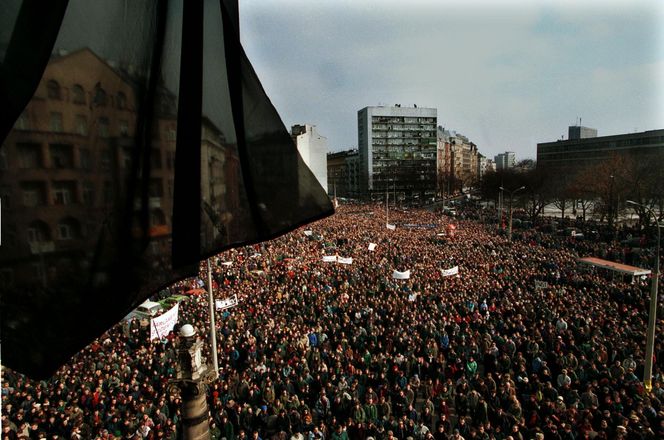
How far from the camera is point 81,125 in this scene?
1886mm

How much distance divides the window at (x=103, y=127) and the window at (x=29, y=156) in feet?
0.80

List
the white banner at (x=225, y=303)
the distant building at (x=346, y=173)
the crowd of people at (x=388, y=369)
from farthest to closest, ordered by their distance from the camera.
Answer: the distant building at (x=346, y=173), the white banner at (x=225, y=303), the crowd of people at (x=388, y=369)

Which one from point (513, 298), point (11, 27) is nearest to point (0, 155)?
point (11, 27)

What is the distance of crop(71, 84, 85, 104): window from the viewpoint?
1868mm

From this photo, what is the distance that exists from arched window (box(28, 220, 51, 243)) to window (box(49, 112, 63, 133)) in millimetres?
390

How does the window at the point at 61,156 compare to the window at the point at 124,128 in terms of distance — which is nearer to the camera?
the window at the point at 61,156

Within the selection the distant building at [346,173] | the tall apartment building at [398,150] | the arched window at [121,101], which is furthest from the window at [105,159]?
the distant building at [346,173]

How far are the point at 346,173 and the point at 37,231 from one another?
15251cm

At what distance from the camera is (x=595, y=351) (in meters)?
13.5

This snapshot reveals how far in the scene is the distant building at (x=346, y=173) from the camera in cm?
14425

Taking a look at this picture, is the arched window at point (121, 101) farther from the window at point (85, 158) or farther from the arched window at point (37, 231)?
the arched window at point (37, 231)

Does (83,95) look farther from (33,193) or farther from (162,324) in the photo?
(162,324)

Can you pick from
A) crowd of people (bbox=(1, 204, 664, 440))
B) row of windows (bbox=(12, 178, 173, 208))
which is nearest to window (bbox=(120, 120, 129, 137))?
row of windows (bbox=(12, 178, 173, 208))

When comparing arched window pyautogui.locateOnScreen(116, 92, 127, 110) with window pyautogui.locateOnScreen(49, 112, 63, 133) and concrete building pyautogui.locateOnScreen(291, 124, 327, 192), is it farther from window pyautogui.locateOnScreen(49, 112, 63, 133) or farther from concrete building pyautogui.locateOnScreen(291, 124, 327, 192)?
concrete building pyautogui.locateOnScreen(291, 124, 327, 192)
